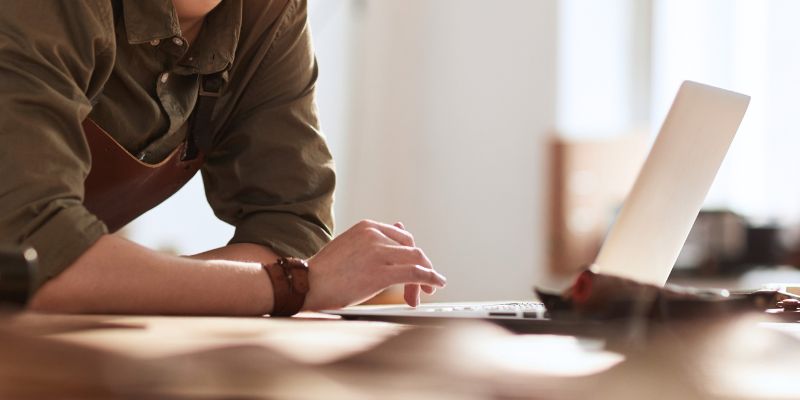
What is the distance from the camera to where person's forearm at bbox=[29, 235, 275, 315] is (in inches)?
36.6

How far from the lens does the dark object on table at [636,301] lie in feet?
1.98

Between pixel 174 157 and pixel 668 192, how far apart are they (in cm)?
78

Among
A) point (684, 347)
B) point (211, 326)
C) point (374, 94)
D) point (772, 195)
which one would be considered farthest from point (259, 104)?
point (374, 94)

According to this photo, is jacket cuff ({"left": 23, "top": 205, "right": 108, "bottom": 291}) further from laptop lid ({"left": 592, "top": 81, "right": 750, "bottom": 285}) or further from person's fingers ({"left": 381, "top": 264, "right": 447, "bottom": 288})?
laptop lid ({"left": 592, "top": 81, "right": 750, "bottom": 285})

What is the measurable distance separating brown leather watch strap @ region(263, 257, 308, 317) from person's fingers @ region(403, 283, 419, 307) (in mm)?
179

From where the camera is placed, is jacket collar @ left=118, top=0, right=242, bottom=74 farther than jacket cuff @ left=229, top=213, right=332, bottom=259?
No

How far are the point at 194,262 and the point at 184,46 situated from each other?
0.35m

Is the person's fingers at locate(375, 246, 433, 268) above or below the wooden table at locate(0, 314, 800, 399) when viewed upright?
below

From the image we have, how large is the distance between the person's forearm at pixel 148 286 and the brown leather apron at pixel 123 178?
31 cm

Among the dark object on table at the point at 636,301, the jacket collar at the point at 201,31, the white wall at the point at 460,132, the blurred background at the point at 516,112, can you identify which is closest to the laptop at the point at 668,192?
the dark object on table at the point at 636,301

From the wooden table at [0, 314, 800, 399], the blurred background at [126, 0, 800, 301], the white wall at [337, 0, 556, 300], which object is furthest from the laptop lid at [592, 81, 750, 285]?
the white wall at [337, 0, 556, 300]

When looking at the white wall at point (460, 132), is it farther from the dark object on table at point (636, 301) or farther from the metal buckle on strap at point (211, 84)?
the dark object on table at point (636, 301)

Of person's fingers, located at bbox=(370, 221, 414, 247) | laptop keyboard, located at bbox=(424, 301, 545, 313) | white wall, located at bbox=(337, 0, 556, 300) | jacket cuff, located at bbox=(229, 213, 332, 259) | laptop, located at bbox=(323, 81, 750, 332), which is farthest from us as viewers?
white wall, located at bbox=(337, 0, 556, 300)

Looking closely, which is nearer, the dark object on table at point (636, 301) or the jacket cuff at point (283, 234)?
the dark object on table at point (636, 301)
